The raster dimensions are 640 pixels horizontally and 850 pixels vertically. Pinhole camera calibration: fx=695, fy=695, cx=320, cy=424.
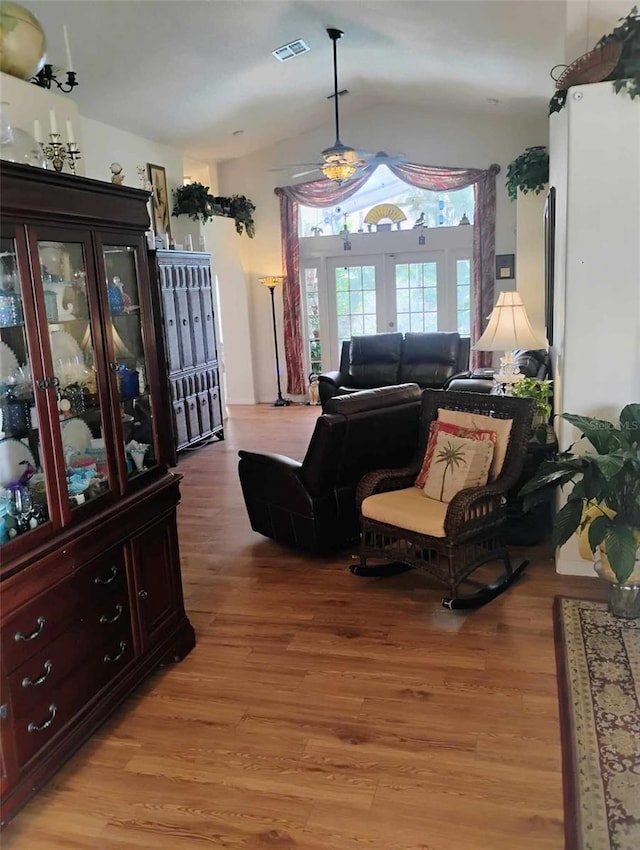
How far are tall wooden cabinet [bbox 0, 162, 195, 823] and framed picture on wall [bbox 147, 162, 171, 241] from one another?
14.9ft

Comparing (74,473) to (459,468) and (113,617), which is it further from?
(459,468)

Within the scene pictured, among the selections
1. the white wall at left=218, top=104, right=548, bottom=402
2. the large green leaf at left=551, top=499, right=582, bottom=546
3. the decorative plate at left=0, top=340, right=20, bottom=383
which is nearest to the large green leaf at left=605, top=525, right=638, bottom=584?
the large green leaf at left=551, top=499, right=582, bottom=546

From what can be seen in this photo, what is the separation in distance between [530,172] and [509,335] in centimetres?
383

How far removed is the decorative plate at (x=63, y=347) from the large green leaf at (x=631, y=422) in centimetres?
245

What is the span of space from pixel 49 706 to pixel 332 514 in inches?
81.5

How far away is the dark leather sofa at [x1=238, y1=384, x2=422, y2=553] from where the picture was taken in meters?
3.93

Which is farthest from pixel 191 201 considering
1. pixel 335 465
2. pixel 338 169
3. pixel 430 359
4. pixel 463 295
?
pixel 335 465

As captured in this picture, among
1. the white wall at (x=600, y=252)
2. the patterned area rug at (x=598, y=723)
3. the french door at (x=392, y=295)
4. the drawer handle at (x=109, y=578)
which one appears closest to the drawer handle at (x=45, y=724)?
the drawer handle at (x=109, y=578)

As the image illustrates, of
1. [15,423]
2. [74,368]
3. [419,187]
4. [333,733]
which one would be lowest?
[333,733]

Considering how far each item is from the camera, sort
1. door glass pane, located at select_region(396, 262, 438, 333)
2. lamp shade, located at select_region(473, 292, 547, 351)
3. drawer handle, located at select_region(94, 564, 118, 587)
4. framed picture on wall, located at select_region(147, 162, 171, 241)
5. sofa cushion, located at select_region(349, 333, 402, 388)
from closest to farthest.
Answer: drawer handle, located at select_region(94, 564, 118, 587) → lamp shade, located at select_region(473, 292, 547, 351) → framed picture on wall, located at select_region(147, 162, 171, 241) → sofa cushion, located at select_region(349, 333, 402, 388) → door glass pane, located at select_region(396, 262, 438, 333)

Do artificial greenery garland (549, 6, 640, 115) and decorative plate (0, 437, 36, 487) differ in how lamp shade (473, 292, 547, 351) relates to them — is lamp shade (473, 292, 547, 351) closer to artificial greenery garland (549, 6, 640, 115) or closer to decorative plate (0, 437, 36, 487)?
artificial greenery garland (549, 6, 640, 115)

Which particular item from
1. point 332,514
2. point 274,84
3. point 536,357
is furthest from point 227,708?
point 274,84

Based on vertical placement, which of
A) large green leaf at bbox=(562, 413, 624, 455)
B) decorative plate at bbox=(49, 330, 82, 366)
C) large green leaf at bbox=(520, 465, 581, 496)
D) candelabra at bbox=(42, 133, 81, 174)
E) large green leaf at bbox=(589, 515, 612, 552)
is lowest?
large green leaf at bbox=(589, 515, 612, 552)

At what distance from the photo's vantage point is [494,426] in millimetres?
3795
